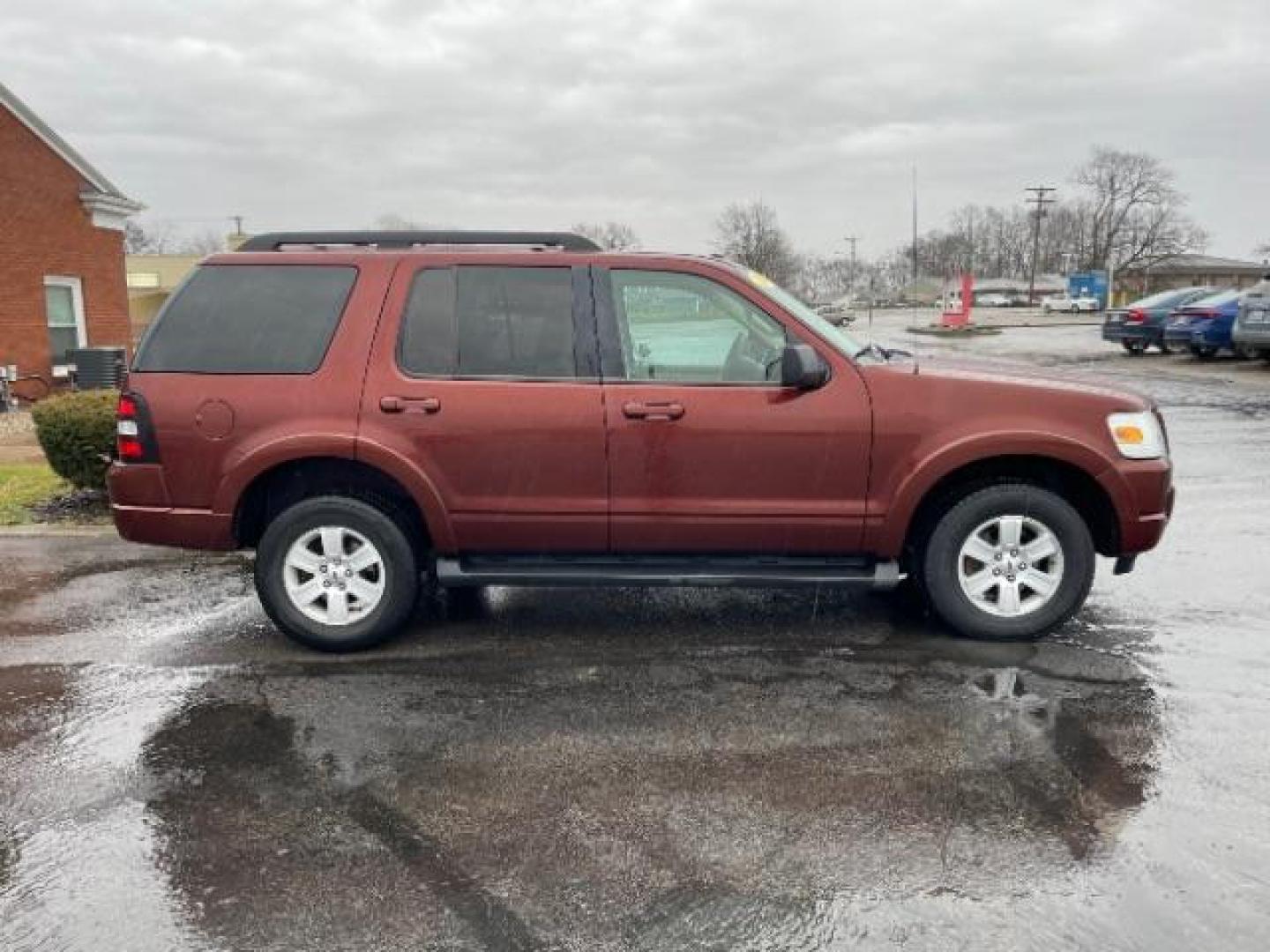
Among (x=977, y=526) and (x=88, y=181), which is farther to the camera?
(x=88, y=181)

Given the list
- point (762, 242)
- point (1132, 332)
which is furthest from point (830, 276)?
point (1132, 332)

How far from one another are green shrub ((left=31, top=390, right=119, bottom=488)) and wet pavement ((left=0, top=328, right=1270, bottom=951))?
7.66 feet

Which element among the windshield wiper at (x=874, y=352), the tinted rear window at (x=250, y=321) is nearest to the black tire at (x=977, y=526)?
the windshield wiper at (x=874, y=352)

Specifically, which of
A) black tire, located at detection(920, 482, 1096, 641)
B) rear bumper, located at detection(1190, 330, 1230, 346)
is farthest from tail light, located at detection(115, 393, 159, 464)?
rear bumper, located at detection(1190, 330, 1230, 346)

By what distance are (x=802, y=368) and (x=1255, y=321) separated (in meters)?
17.8

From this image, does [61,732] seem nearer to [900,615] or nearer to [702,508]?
[702,508]

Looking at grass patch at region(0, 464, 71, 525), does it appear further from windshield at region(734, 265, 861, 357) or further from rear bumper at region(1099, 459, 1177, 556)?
rear bumper at region(1099, 459, 1177, 556)

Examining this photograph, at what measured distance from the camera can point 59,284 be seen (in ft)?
57.2

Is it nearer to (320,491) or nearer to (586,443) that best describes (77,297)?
(320,491)

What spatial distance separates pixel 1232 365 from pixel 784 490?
20188 mm

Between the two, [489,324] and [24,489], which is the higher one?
[489,324]

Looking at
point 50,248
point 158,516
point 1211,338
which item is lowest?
point 158,516

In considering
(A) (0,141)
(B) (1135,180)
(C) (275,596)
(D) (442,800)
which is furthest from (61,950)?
(B) (1135,180)

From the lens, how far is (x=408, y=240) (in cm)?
505
